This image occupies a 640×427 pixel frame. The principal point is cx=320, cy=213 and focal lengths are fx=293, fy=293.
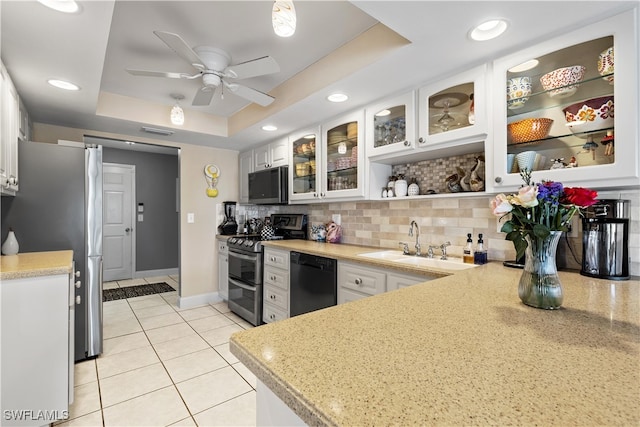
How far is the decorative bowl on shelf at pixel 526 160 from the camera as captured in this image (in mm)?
1545

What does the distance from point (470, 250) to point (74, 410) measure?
8.80 ft

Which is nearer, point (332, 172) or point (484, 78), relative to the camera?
point (484, 78)

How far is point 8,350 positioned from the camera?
4.66ft

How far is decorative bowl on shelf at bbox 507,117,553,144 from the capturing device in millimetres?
1521

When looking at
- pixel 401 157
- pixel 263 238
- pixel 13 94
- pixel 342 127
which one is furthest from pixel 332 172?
pixel 13 94

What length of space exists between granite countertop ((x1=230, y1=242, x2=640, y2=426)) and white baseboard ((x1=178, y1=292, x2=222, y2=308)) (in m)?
3.35

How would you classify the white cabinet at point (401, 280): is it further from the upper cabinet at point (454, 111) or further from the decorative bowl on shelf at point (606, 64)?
the decorative bowl on shelf at point (606, 64)

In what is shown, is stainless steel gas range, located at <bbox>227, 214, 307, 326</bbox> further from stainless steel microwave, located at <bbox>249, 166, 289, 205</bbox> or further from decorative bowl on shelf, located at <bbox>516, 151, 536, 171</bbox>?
decorative bowl on shelf, located at <bbox>516, 151, 536, 171</bbox>

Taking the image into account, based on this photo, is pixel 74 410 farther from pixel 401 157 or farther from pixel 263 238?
pixel 401 157

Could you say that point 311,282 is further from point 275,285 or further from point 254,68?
point 254,68

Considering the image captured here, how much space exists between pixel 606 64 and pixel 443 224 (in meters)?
1.26

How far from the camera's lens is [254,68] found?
Result: 1.84 m

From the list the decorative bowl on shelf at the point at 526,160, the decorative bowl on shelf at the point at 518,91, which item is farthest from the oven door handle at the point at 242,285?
the decorative bowl on shelf at the point at 518,91

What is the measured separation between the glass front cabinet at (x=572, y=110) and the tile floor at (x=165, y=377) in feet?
6.96
